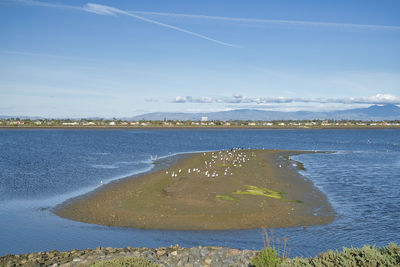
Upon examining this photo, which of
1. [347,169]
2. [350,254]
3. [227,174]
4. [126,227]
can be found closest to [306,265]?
[350,254]

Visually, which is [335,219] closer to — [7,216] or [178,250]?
[178,250]

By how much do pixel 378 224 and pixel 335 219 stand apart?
85.5 inches

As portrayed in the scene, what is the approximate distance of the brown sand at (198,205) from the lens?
63.9ft

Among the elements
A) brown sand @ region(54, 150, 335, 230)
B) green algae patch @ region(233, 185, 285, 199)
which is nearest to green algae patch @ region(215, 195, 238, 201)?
brown sand @ region(54, 150, 335, 230)

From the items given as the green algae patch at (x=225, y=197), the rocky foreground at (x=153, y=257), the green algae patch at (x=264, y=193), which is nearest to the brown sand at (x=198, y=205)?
the green algae patch at (x=225, y=197)

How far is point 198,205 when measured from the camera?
22625 millimetres

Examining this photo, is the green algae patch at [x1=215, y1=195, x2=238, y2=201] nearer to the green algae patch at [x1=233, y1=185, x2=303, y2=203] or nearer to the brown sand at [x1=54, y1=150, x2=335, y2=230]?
the brown sand at [x1=54, y1=150, x2=335, y2=230]

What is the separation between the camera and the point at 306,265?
29.2 feet

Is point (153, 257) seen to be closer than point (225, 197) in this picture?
Yes

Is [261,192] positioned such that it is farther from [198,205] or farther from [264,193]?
[198,205]

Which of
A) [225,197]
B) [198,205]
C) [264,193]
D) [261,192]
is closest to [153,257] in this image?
[198,205]

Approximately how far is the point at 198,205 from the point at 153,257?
397 inches

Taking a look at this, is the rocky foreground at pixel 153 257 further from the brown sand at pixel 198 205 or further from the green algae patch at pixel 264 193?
the green algae patch at pixel 264 193

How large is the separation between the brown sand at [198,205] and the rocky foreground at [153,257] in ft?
16.6
